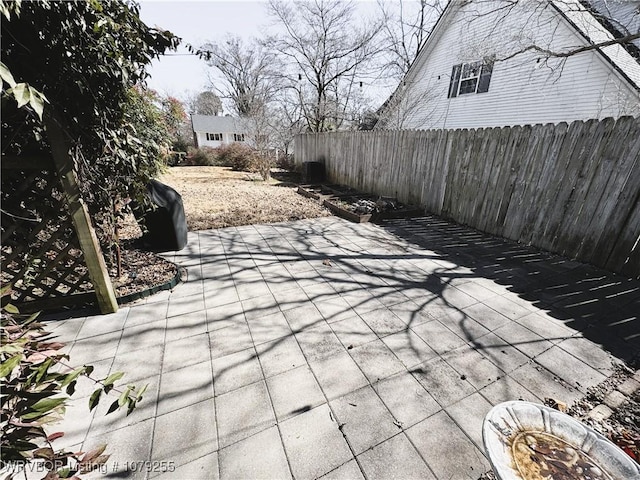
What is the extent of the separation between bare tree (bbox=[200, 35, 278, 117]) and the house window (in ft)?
47.2

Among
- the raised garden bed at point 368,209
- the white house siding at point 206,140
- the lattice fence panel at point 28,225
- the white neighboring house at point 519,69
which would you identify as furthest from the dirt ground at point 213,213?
the white house siding at point 206,140

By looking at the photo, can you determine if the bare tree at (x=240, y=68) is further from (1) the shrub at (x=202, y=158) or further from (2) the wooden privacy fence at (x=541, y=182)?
(2) the wooden privacy fence at (x=541, y=182)

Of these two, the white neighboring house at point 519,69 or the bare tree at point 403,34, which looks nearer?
the white neighboring house at point 519,69

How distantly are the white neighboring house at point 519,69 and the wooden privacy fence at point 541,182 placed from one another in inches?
156

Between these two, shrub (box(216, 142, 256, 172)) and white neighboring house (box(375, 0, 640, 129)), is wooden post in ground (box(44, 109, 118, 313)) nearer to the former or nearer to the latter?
white neighboring house (box(375, 0, 640, 129))

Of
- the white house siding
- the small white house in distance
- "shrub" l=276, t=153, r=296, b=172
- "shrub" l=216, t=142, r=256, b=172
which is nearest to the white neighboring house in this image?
"shrub" l=276, t=153, r=296, b=172

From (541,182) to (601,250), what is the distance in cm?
128

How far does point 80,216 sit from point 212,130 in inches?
1398

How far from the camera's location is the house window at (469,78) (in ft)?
32.5

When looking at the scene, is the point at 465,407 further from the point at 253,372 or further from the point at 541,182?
the point at 541,182

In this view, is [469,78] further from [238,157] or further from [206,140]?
[206,140]

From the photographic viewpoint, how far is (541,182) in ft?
14.0

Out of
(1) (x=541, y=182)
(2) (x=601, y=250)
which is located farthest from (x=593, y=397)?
(1) (x=541, y=182)

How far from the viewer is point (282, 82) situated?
18.9 meters
